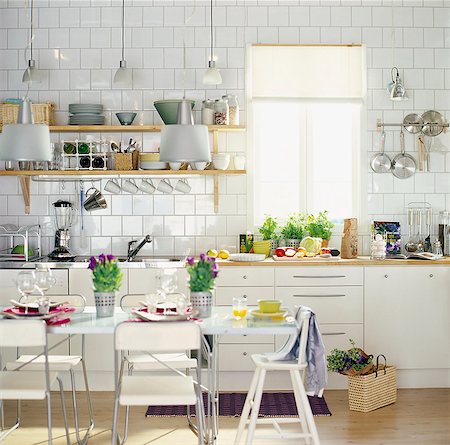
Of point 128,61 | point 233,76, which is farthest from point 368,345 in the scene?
point 128,61

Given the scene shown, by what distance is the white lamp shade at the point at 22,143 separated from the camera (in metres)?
4.43

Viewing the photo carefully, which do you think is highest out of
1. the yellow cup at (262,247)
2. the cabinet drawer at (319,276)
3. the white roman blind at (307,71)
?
the white roman blind at (307,71)

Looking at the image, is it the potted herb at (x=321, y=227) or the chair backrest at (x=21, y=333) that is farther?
the potted herb at (x=321, y=227)

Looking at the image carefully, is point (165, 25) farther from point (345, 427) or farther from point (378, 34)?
point (345, 427)

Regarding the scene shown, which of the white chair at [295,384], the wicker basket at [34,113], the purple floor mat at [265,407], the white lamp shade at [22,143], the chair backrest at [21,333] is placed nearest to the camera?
the chair backrest at [21,333]

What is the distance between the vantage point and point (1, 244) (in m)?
6.94

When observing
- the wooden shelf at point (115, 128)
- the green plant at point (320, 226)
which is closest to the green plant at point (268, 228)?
the green plant at point (320, 226)

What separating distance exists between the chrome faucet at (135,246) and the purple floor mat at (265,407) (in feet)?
4.30

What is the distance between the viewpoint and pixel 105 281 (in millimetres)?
4637

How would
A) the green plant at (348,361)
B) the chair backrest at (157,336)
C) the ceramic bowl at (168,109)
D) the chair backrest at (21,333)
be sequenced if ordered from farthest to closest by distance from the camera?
the ceramic bowl at (168,109) → the green plant at (348,361) → the chair backrest at (21,333) → the chair backrest at (157,336)

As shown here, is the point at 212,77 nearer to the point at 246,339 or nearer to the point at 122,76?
the point at 122,76

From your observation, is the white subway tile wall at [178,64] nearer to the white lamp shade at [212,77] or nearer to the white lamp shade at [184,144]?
the white lamp shade at [212,77]

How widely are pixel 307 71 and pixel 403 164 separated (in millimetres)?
1095

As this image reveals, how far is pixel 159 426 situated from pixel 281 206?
2330 millimetres
